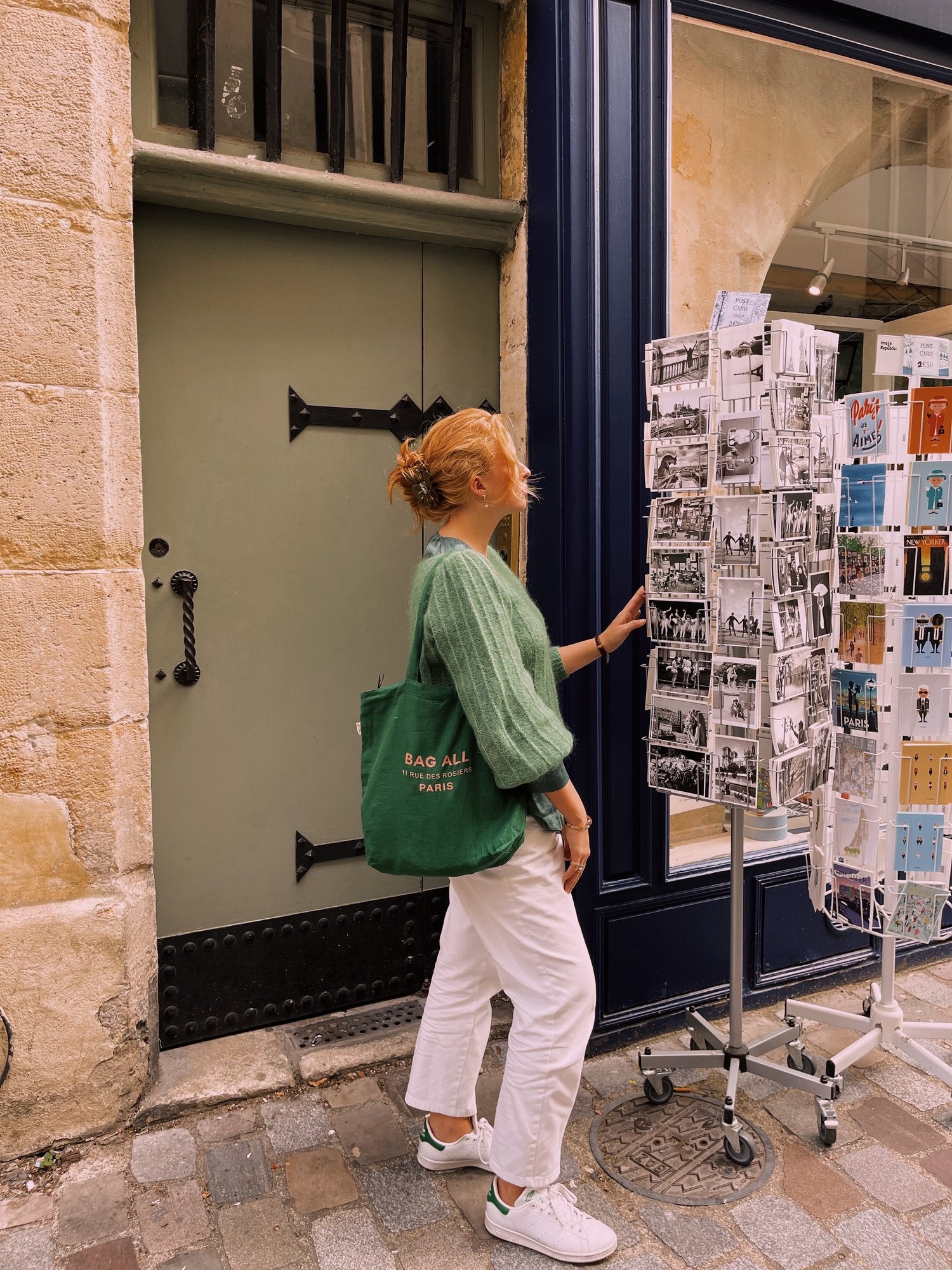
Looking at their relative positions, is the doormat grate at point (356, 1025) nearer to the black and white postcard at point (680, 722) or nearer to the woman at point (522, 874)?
the woman at point (522, 874)

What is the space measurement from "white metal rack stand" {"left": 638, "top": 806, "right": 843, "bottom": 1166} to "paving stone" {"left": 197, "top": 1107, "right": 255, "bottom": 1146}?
118 cm

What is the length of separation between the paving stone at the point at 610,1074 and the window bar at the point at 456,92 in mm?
2988

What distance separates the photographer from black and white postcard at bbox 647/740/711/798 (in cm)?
278

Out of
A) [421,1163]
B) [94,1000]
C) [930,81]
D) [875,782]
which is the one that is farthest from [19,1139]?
[930,81]

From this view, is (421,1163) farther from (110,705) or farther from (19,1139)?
(110,705)

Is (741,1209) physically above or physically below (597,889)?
below

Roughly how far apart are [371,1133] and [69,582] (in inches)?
70.9

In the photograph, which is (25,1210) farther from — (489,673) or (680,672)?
(680,672)

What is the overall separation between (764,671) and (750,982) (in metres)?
1.59

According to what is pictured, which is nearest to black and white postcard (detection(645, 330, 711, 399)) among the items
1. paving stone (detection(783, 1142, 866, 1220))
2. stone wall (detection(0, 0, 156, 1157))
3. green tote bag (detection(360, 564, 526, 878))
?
green tote bag (detection(360, 564, 526, 878))

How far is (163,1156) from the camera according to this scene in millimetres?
2773

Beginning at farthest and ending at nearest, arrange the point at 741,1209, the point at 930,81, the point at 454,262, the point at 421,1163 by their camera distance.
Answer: the point at 930,81, the point at 454,262, the point at 421,1163, the point at 741,1209

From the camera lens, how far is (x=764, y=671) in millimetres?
2602

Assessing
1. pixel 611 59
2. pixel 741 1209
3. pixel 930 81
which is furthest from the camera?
pixel 930 81
